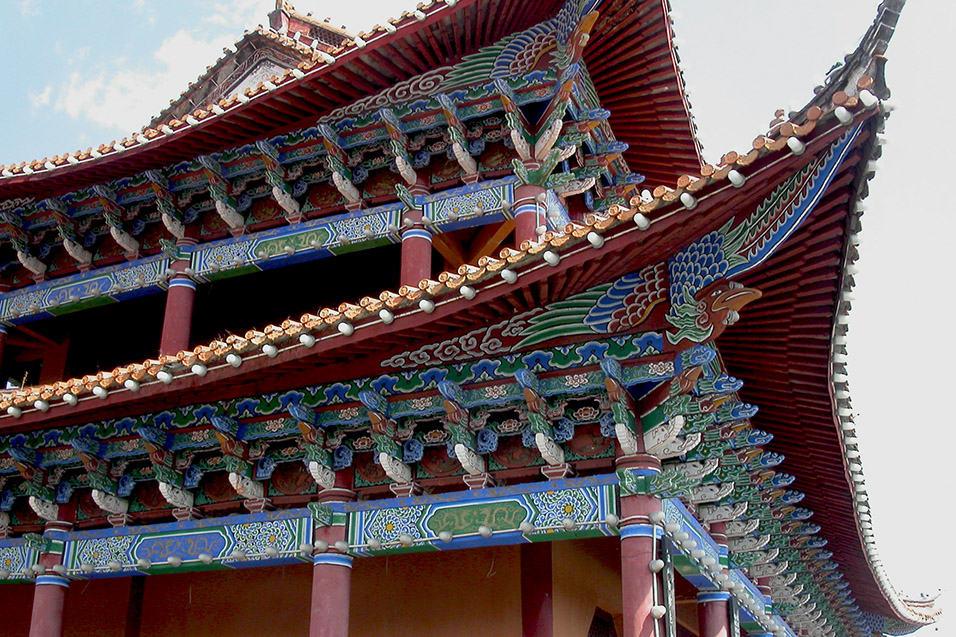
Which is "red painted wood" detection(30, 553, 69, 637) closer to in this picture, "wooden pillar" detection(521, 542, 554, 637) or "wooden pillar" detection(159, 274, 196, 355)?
"wooden pillar" detection(159, 274, 196, 355)

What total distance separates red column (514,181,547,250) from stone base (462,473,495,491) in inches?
119

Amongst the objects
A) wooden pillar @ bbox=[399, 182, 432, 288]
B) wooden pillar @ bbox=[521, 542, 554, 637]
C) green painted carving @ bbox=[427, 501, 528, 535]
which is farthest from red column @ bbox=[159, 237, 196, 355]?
wooden pillar @ bbox=[521, 542, 554, 637]

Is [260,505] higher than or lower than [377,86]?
lower

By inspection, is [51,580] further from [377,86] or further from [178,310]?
[377,86]

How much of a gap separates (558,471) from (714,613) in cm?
276

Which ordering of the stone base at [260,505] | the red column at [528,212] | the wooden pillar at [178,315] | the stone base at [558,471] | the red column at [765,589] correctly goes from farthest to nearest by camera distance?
the wooden pillar at [178,315] < the red column at [765,589] < the red column at [528,212] < the stone base at [260,505] < the stone base at [558,471]

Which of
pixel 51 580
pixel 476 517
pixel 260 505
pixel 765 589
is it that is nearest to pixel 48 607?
pixel 51 580

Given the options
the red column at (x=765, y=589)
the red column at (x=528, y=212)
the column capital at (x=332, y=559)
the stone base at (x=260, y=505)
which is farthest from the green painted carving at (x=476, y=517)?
the red column at (x=765, y=589)

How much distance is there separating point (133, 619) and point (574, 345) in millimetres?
5805

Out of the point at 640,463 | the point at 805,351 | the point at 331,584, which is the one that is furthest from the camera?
the point at 331,584

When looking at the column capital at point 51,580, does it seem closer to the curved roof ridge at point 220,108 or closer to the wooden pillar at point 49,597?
the wooden pillar at point 49,597

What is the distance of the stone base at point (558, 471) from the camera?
24.8 ft

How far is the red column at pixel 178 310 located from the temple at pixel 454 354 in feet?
0.12

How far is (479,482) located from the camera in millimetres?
7781
